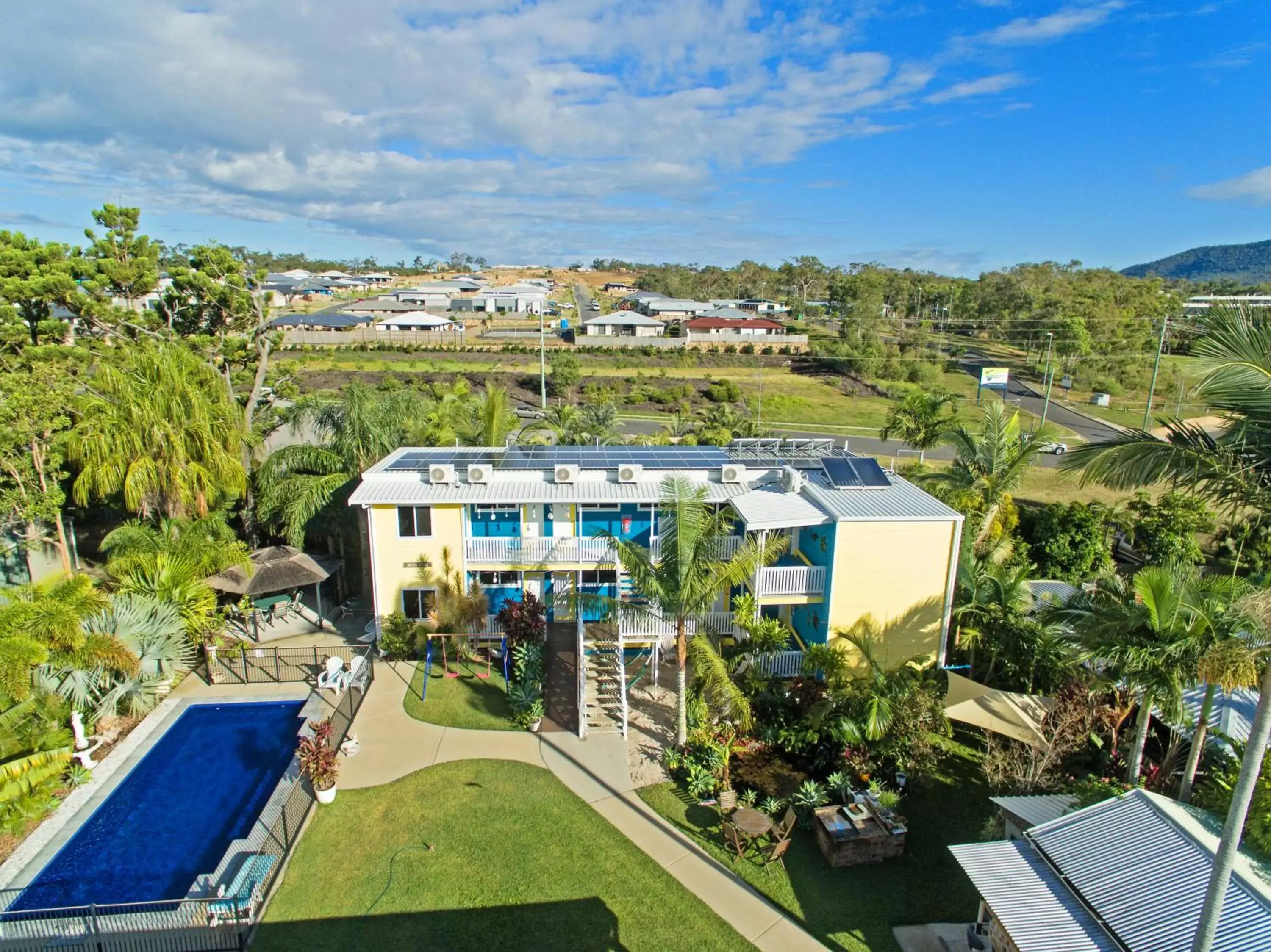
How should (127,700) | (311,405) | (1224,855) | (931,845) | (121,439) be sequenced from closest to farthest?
(1224,855) < (931,845) < (127,700) < (121,439) < (311,405)

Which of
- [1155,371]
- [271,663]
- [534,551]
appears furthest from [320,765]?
[1155,371]

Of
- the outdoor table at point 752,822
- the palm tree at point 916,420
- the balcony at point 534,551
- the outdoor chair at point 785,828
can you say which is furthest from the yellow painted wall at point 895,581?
the palm tree at point 916,420

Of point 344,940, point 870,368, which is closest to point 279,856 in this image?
point 344,940

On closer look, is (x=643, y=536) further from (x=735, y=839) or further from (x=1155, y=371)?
(x=1155, y=371)

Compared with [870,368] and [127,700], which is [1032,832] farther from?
[870,368]

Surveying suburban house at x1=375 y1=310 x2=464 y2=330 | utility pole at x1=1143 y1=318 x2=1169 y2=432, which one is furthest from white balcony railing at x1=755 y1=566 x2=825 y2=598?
suburban house at x1=375 y1=310 x2=464 y2=330

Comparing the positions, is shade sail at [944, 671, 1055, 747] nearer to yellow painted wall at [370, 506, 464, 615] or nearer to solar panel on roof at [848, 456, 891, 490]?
solar panel on roof at [848, 456, 891, 490]

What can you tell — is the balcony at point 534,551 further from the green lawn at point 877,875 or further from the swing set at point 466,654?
the green lawn at point 877,875
